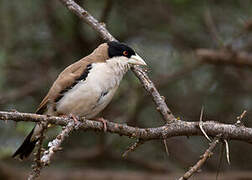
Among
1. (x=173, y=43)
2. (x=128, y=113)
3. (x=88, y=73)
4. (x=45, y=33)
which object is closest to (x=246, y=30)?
(x=173, y=43)

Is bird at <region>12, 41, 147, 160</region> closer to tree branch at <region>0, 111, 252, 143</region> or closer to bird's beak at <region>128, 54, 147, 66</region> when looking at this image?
bird's beak at <region>128, 54, 147, 66</region>

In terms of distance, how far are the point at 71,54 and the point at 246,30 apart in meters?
2.49

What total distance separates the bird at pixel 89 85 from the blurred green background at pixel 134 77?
4.38 ft

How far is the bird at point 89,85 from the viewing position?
12.6 feet

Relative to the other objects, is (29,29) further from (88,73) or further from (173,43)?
(88,73)

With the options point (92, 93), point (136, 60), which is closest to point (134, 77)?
point (136, 60)

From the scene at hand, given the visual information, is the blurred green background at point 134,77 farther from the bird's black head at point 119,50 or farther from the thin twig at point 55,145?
the thin twig at point 55,145

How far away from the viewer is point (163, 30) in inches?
247

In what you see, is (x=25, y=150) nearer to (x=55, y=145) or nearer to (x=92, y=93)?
(x=92, y=93)

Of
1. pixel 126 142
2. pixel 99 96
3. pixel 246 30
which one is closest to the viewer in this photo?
pixel 99 96

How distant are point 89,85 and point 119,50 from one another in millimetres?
572

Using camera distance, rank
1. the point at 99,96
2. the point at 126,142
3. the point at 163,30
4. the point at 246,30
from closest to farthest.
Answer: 1. the point at 99,96
2. the point at 246,30
3. the point at 126,142
4. the point at 163,30

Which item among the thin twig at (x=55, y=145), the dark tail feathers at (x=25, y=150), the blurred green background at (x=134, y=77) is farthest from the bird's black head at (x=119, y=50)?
the thin twig at (x=55, y=145)

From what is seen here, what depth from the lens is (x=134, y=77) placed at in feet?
18.6
